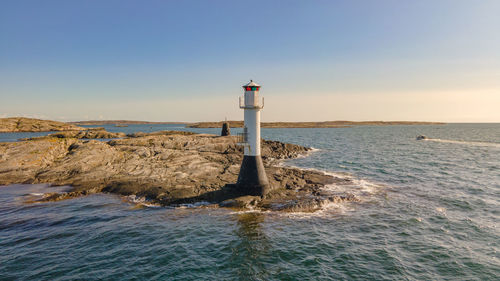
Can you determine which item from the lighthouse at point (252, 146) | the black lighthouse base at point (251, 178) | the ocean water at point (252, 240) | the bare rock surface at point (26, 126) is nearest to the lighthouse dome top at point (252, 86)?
the lighthouse at point (252, 146)

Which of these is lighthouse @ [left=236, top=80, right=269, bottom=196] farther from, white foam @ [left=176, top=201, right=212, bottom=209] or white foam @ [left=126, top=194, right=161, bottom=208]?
white foam @ [left=126, top=194, right=161, bottom=208]

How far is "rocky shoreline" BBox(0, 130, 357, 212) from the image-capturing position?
18.3 metres

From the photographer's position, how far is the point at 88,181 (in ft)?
74.1

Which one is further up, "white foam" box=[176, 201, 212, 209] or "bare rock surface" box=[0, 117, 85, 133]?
"bare rock surface" box=[0, 117, 85, 133]

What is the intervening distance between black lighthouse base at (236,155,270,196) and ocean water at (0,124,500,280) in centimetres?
219

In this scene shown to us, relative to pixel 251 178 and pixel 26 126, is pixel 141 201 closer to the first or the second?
pixel 251 178

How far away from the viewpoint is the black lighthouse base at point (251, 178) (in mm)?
17953

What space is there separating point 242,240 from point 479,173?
101 feet

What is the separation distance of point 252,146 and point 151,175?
1079 centimetres

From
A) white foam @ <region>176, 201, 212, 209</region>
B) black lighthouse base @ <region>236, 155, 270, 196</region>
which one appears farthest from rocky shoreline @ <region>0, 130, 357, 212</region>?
black lighthouse base @ <region>236, 155, 270, 196</region>

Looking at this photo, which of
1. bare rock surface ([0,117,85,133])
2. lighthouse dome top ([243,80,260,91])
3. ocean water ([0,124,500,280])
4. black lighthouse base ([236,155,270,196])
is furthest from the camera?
bare rock surface ([0,117,85,133])

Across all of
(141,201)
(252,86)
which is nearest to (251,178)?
(252,86)

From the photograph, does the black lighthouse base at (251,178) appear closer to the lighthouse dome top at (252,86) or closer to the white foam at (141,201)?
the lighthouse dome top at (252,86)

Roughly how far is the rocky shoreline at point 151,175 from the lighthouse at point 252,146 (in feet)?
2.44
